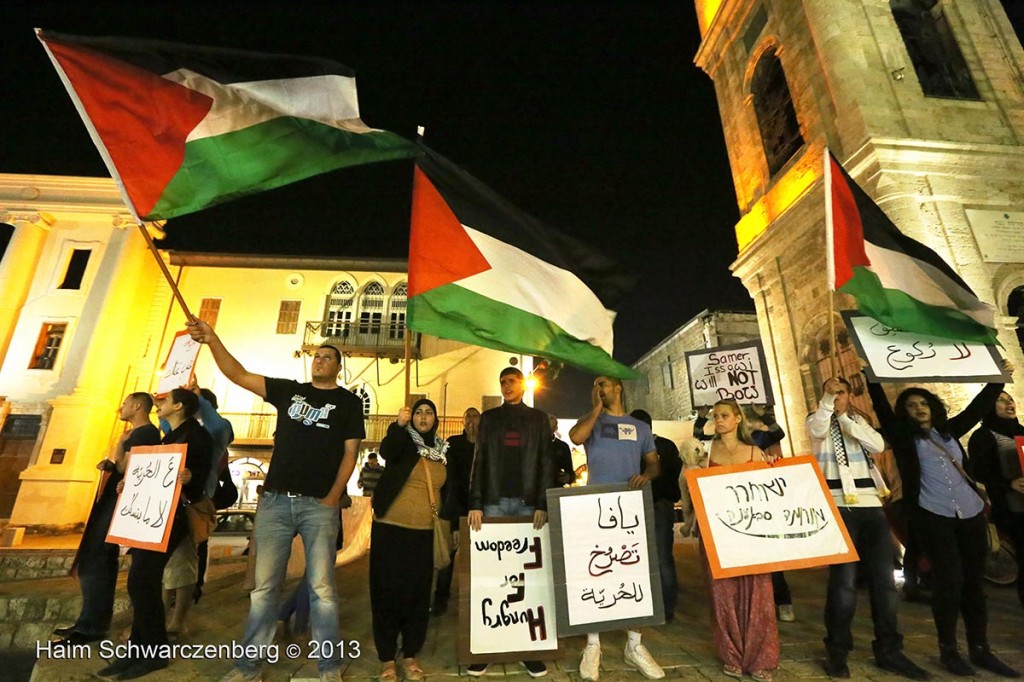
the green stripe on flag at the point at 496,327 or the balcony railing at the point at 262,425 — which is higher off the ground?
the balcony railing at the point at 262,425

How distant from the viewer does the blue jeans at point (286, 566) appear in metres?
3.11

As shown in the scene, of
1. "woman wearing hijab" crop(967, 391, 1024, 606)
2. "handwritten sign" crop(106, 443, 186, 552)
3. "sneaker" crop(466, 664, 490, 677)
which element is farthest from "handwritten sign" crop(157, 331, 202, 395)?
"woman wearing hijab" crop(967, 391, 1024, 606)

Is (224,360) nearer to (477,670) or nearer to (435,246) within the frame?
(435,246)

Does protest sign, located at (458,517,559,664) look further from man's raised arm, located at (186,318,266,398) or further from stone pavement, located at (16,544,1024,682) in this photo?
man's raised arm, located at (186,318,266,398)

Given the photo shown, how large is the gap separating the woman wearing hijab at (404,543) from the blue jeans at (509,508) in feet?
1.49

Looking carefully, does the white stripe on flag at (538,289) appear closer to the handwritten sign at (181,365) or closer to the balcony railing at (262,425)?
the handwritten sign at (181,365)

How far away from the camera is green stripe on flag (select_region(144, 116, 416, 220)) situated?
3.53m

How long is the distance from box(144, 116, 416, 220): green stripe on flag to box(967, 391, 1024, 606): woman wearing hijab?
6.17 m

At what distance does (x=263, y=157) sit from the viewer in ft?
12.4

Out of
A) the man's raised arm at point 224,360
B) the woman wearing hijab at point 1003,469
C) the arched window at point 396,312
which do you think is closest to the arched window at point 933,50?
the woman wearing hijab at point 1003,469

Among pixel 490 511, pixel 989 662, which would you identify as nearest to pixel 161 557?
pixel 490 511

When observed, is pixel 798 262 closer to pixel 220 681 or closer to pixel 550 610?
pixel 550 610

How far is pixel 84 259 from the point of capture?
61.3ft

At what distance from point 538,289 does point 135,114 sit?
3.35 metres
